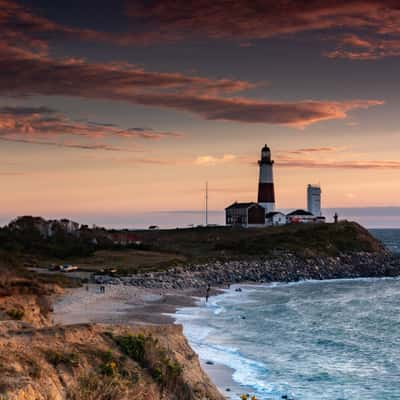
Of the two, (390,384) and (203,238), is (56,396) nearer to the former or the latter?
(390,384)

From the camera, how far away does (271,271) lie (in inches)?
2896

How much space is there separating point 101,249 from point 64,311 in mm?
45051

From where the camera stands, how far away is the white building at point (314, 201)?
121125 mm

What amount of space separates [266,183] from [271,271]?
36798mm

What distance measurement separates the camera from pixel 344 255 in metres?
88.5

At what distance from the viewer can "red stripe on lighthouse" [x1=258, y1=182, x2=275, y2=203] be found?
4299 inches

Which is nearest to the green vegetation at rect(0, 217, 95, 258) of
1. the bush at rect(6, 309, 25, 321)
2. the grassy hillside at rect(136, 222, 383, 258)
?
the grassy hillside at rect(136, 222, 383, 258)

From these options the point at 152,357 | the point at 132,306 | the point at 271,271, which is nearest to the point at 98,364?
the point at 152,357

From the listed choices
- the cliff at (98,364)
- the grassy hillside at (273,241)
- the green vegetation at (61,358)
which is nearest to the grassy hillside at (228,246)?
the grassy hillside at (273,241)

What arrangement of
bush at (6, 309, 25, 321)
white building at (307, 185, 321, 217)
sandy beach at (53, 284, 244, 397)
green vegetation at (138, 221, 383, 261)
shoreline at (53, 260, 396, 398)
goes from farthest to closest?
1. white building at (307, 185, 321, 217)
2. green vegetation at (138, 221, 383, 261)
3. sandy beach at (53, 284, 244, 397)
4. shoreline at (53, 260, 396, 398)
5. bush at (6, 309, 25, 321)

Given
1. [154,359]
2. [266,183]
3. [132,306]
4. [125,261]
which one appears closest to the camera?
[154,359]

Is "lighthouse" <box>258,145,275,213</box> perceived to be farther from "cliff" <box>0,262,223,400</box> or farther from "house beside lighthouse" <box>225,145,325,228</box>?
"cliff" <box>0,262,223,400</box>

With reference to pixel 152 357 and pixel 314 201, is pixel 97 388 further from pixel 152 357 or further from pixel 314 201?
pixel 314 201

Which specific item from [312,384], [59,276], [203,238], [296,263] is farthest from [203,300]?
[203,238]
